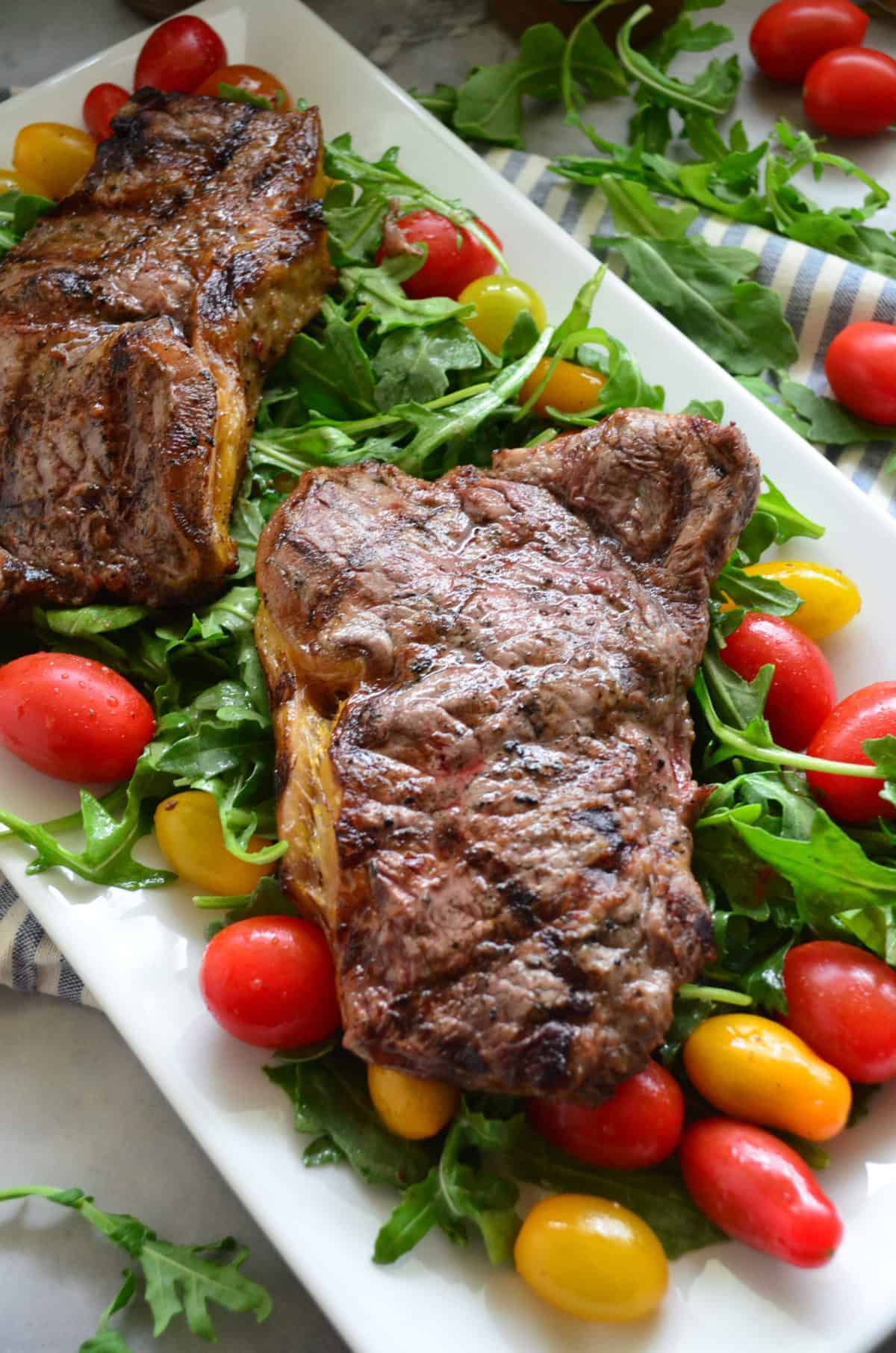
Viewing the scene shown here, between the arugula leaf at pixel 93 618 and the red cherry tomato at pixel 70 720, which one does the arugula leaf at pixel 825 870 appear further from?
the arugula leaf at pixel 93 618

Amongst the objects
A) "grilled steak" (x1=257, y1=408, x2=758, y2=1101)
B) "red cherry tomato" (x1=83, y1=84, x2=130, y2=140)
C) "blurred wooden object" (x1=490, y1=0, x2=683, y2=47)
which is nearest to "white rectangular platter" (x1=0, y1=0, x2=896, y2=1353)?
"grilled steak" (x1=257, y1=408, x2=758, y2=1101)

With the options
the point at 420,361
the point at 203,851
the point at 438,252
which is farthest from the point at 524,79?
the point at 203,851

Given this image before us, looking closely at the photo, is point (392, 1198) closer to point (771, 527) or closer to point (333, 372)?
point (771, 527)

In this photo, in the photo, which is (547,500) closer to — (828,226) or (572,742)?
(572,742)

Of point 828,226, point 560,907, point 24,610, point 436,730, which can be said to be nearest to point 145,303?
point 24,610

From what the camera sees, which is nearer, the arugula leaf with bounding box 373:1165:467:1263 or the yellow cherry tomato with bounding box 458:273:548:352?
the arugula leaf with bounding box 373:1165:467:1263

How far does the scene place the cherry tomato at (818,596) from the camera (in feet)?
12.2

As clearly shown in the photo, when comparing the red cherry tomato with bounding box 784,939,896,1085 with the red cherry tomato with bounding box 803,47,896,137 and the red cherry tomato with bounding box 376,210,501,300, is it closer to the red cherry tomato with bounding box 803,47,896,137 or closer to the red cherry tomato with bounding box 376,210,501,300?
the red cherry tomato with bounding box 376,210,501,300

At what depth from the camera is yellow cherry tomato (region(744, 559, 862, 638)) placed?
3.73 m

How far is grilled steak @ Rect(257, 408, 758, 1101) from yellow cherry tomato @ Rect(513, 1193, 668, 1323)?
272mm

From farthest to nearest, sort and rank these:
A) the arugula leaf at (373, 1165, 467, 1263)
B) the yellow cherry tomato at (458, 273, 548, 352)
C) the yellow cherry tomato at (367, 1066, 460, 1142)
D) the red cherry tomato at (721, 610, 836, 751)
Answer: the yellow cherry tomato at (458, 273, 548, 352)
the red cherry tomato at (721, 610, 836, 751)
the yellow cherry tomato at (367, 1066, 460, 1142)
the arugula leaf at (373, 1165, 467, 1263)

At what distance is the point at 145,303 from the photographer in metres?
3.95

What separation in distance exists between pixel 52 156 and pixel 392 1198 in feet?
12.6

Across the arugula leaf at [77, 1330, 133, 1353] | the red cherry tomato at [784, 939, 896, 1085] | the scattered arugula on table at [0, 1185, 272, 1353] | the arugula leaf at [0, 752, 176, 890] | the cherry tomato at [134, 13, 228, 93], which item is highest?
the cherry tomato at [134, 13, 228, 93]
